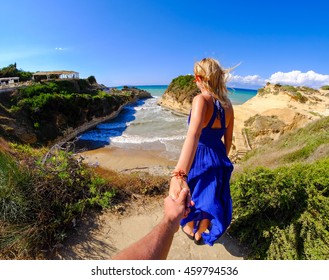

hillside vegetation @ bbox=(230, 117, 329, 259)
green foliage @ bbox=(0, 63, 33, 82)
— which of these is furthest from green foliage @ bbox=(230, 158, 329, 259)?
green foliage @ bbox=(0, 63, 33, 82)

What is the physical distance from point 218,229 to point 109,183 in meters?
2.70

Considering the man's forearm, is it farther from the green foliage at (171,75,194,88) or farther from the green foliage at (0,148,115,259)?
the green foliage at (171,75,194,88)

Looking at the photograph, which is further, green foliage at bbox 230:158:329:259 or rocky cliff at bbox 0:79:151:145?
rocky cliff at bbox 0:79:151:145

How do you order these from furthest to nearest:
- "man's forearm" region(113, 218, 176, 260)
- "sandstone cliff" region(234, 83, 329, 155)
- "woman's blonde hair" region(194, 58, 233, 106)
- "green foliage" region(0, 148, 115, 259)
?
1. "sandstone cliff" region(234, 83, 329, 155)
2. "green foliage" region(0, 148, 115, 259)
3. "woman's blonde hair" region(194, 58, 233, 106)
4. "man's forearm" region(113, 218, 176, 260)

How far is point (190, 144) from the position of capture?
171cm

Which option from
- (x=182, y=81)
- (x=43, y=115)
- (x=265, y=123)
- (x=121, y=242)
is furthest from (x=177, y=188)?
(x=182, y=81)

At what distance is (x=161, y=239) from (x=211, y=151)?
145 cm

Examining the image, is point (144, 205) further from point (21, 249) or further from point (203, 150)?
point (203, 150)

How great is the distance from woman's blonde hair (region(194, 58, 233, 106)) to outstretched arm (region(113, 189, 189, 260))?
115 centimetres

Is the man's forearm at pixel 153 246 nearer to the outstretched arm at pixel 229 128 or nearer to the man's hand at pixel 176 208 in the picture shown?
the man's hand at pixel 176 208

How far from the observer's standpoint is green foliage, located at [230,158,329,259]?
300 cm

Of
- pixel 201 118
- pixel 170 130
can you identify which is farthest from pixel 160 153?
pixel 201 118

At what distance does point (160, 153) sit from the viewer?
18.6 metres

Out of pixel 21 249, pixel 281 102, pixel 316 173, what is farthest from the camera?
pixel 281 102
